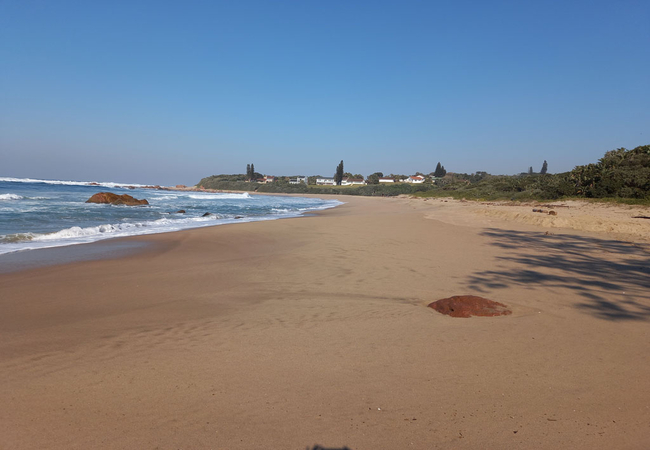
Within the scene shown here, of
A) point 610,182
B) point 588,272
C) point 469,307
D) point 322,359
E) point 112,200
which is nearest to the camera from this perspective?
point 322,359

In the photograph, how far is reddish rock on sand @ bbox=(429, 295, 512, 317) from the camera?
4.47 metres

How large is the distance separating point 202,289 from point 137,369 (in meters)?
2.68

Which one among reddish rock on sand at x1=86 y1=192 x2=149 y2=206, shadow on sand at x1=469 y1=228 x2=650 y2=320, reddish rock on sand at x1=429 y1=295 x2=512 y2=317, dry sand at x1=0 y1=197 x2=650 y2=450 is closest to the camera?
dry sand at x1=0 y1=197 x2=650 y2=450

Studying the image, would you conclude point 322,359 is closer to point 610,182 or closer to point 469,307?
point 469,307

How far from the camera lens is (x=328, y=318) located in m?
4.49

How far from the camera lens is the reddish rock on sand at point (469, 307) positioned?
447 cm

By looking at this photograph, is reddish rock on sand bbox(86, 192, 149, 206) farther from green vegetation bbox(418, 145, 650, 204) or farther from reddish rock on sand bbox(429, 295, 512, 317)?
green vegetation bbox(418, 145, 650, 204)

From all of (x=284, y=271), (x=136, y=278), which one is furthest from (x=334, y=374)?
(x=136, y=278)

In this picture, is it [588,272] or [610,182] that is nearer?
[588,272]

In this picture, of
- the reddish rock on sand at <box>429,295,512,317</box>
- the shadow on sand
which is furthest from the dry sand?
the reddish rock on sand at <box>429,295,512,317</box>

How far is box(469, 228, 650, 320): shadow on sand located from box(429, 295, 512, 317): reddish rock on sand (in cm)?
107

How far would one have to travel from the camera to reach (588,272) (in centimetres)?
654

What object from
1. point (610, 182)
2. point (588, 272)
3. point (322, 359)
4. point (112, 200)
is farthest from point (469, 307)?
point (112, 200)

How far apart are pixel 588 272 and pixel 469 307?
11.9 feet
